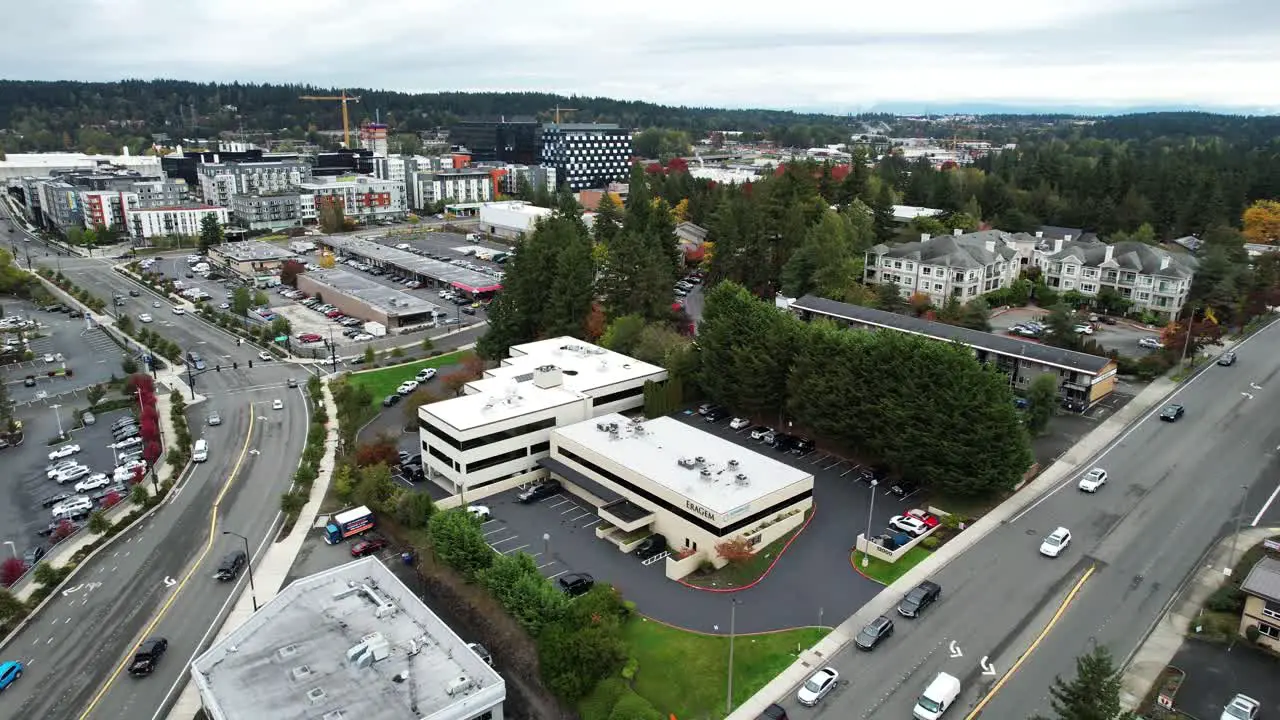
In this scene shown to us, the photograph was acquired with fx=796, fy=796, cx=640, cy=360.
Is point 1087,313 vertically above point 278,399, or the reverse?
point 1087,313

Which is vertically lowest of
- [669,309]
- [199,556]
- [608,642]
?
[199,556]

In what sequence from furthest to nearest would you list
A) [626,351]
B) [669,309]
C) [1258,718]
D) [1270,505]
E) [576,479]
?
1. [669,309]
2. [626,351]
3. [576,479]
4. [1270,505]
5. [1258,718]

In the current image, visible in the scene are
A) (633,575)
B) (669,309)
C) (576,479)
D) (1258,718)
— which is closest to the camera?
(1258,718)

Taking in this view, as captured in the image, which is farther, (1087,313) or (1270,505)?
(1087,313)

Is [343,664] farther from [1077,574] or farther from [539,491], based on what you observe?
[1077,574]

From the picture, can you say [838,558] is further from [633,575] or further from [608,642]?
[608,642]

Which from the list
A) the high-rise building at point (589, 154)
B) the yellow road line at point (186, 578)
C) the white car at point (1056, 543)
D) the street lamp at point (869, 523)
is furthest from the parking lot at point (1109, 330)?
the high-rise building at point (589, 154)

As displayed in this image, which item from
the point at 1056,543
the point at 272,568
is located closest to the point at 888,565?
the point at 1056,543

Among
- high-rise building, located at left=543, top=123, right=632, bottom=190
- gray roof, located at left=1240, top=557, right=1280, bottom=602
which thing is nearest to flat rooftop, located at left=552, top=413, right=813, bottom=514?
gray roof, located at left=1240, top=557, right=1280, bottom=602

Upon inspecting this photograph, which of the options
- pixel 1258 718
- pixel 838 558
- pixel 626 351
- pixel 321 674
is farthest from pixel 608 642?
pixel 626 351
